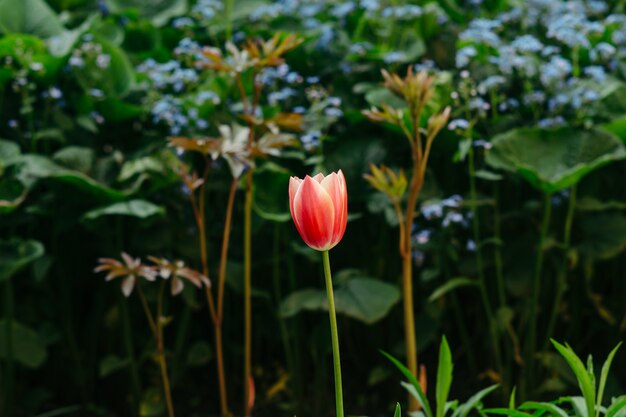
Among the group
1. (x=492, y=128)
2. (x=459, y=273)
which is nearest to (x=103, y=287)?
(x=459, y=273)

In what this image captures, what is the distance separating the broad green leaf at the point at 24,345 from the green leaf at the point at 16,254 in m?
0.20

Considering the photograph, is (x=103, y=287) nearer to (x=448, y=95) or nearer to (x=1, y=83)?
(x=1, y=83)

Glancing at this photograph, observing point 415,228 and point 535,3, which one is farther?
point 535,3

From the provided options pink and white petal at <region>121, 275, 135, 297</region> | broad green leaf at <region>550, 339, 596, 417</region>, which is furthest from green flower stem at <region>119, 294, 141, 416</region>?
broad green leaf at <region>550, 339, 596, 417</region>

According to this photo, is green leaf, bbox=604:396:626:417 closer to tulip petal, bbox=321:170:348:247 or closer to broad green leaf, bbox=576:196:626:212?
tulip petal, bbox=321:170:348:247

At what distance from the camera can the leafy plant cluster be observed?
7.01 feet

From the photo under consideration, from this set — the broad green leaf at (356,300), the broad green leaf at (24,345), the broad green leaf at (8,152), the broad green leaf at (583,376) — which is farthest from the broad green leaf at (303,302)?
the broad green leaf at (583,376)

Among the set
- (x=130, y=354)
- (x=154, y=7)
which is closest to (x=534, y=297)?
(x=130, y=354)

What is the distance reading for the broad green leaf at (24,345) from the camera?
222 cm

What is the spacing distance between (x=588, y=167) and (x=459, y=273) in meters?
0.56

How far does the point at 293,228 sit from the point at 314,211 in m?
1.29

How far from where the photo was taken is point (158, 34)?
108 inches

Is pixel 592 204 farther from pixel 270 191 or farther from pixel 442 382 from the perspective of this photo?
pixel 442 382

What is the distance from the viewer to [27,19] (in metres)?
2.62
